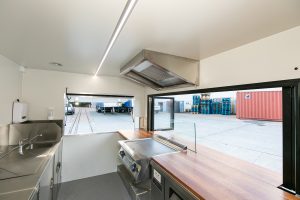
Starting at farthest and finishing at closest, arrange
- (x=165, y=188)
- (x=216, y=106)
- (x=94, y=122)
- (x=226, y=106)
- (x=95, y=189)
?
(x=94, y=122)
(x=216, y=106)
(x=226, y=106)
(x=95, y=189)
(x=165, y=188)

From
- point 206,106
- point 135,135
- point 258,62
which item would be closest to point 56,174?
point 135,135

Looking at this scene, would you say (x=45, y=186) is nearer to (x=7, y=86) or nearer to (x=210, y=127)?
(x=7, y=86)

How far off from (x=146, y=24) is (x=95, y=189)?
2.53 meters

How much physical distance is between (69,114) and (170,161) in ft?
7.54

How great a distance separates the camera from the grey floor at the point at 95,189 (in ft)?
6.90

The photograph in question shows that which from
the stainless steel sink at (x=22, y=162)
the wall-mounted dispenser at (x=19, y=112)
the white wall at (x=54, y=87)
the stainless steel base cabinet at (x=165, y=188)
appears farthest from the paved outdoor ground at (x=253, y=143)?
the wall-mounted dispenser at (x=19, y=112)

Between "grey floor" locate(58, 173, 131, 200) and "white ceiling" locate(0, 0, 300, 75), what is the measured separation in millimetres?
2073

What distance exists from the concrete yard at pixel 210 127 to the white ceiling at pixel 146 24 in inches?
42.7

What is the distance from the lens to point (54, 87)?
8.11 ft

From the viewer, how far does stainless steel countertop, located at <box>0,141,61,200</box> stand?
0.95 m

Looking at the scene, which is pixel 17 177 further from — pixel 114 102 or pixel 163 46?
pixel 114 102

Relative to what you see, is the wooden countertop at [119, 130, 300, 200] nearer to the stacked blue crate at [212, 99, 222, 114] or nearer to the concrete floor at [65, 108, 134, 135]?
the stacked blue crate at [212, 99, 222, 114]

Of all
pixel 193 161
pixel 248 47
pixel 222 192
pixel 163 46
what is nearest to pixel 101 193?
pixel 193 161

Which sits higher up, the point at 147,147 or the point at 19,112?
the point at 19,112
